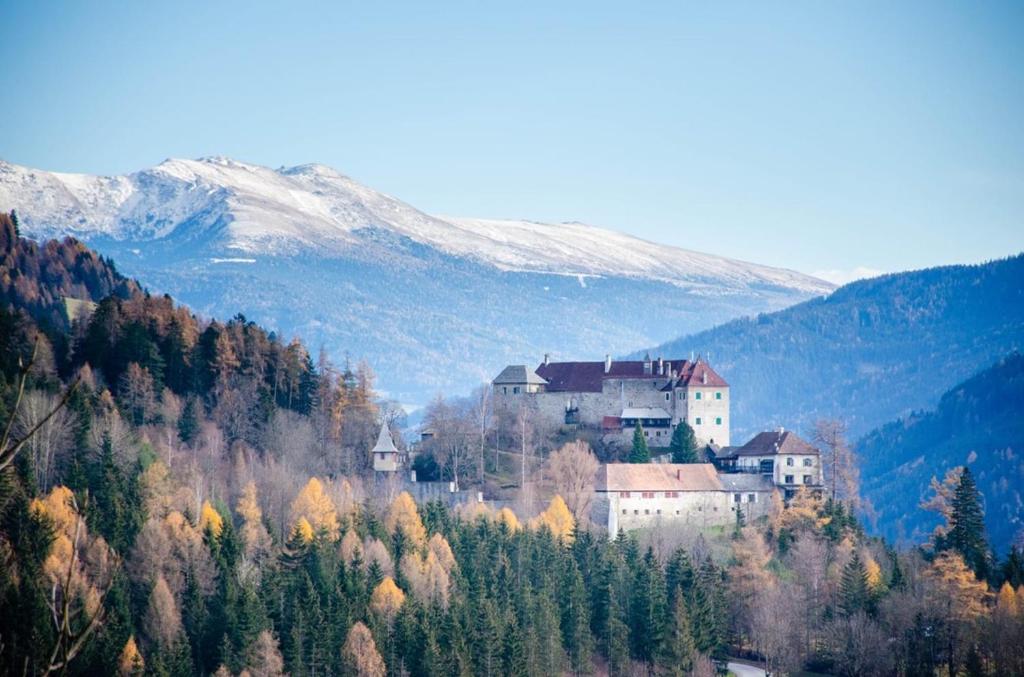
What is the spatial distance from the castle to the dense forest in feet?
34.0

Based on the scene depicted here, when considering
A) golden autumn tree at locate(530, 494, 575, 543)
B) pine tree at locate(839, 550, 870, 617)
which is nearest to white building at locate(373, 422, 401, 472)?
golden autumn tree at locate(530, 494, 575, 543)

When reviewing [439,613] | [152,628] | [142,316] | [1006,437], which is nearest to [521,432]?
[142,316]

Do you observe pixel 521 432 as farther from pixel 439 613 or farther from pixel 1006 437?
pixel 1006 437

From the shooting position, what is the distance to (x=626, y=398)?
104125 mm

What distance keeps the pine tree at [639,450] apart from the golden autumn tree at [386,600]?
2895 cm

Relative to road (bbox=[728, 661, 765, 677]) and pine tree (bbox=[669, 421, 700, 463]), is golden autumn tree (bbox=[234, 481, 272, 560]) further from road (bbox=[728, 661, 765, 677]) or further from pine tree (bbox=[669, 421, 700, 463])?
pine tree (bbox=[669, 421, 700, 463])

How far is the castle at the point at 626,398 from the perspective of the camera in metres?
102

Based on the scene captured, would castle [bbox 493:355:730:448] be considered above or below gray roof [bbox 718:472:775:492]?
above

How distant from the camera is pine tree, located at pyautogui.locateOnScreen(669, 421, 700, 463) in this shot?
9556 centimetres

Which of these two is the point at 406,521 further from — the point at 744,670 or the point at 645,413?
the point at 645,413

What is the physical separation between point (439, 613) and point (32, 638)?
20952mm

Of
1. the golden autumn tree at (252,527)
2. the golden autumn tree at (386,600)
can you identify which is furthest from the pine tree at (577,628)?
the golden autumn tree at (252,527)

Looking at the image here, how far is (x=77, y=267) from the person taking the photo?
120m

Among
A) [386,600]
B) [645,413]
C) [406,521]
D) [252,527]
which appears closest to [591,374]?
[645,413]
